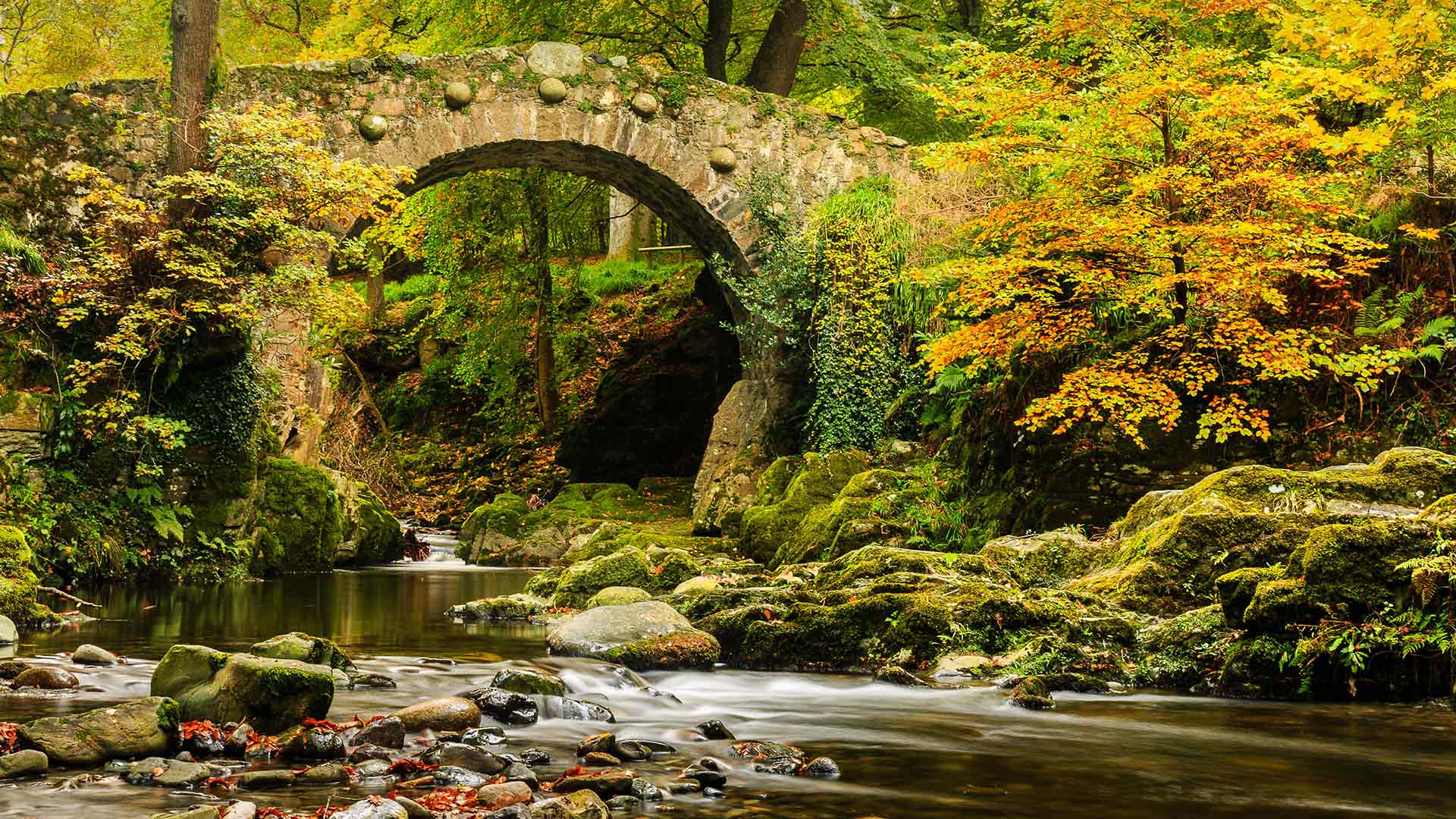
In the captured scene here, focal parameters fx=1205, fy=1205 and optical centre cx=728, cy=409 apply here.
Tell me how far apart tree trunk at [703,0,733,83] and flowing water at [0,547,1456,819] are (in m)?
12.3

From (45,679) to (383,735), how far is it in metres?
2.16

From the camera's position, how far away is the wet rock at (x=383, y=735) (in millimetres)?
4773

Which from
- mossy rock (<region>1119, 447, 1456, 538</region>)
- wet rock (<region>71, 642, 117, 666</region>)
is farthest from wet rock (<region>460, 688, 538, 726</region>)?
mossy rock (<region>1119, 447, 1456, 538</region>)

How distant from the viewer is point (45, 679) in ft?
19.0

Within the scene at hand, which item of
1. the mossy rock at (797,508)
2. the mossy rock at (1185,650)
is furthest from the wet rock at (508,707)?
the mossy rock at (797,508)

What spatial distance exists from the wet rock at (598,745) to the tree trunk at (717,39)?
14.8 m

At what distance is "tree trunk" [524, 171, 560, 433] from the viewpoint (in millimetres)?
20047

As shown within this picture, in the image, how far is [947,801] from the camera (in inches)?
166

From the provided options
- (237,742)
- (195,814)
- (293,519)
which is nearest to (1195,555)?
(237,742)

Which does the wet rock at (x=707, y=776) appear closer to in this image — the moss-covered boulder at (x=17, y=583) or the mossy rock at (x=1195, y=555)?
the mossy rock at (x=1195, y=555)

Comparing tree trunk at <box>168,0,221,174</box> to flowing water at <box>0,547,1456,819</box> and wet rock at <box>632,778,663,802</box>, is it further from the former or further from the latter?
wet rock at <box>632,778,663,802</box>

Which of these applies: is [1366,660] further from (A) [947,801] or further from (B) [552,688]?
(B) [552,688]

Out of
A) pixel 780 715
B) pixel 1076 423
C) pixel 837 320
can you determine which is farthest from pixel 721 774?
pixel 837 320

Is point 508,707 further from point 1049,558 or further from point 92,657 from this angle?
point 1049,558
